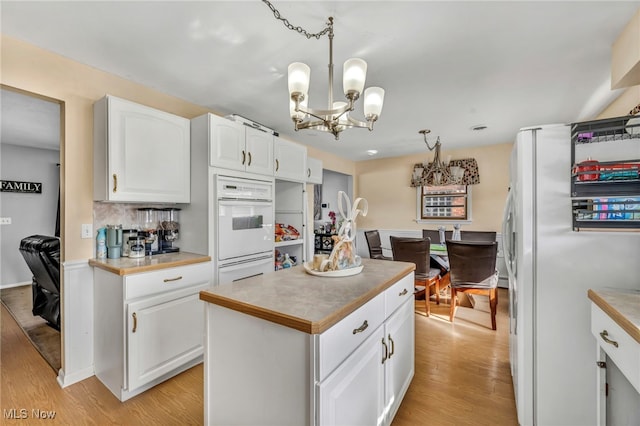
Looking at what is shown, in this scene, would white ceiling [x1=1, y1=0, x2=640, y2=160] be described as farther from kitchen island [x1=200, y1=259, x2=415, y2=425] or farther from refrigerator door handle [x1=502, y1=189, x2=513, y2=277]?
kitchen island [x1=200, y1=259, x2=415, y2=425]

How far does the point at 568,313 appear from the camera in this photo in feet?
A: 4.80

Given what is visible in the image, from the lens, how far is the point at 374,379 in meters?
1.36

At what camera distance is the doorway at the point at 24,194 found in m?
3.59

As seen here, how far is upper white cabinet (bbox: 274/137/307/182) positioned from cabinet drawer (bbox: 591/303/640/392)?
266 cm

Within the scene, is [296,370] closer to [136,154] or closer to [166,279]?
[166,279]

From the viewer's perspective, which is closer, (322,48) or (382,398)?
(382,398)

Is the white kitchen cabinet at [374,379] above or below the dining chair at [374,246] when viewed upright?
below

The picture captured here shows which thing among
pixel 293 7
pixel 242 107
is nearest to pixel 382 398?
pixel 293 7

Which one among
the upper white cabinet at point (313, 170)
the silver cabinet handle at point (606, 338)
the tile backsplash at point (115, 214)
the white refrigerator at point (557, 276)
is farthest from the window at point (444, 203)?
the tile backsplash at point (115, 214)

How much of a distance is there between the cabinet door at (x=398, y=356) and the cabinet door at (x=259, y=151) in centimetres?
186

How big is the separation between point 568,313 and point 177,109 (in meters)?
3.32

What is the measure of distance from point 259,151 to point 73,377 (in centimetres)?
231

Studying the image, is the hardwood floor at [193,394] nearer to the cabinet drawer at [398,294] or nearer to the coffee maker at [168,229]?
the cabinet drawer at [398,294]

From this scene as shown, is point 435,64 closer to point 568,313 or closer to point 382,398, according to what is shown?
point 568,313
